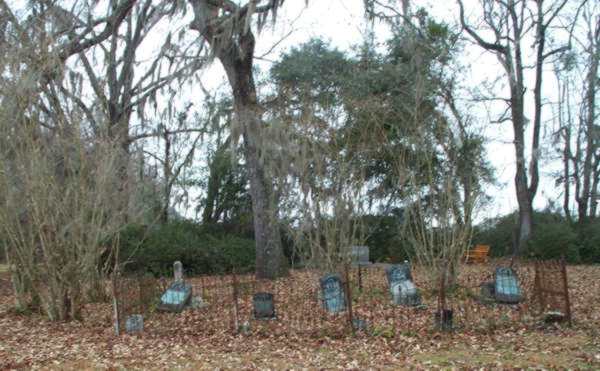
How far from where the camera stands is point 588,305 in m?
11.6

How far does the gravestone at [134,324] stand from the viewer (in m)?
10.3

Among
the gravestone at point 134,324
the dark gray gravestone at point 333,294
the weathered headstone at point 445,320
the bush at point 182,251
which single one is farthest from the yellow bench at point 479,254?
the gravestone at point 134,324

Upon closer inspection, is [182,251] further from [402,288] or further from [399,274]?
[402,288]

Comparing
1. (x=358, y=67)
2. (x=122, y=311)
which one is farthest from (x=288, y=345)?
(x=358, y=67)

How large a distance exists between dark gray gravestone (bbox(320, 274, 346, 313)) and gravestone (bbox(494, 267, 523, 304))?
2.83 metres

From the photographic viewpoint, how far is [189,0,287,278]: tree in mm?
14211

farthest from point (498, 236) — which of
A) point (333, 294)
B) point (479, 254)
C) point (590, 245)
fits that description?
point (333, 294)

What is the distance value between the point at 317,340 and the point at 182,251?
10.9 meters

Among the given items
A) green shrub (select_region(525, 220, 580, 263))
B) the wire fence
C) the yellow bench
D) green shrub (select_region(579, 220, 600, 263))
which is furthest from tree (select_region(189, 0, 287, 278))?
green shrub (select_region(579, 220, 600, 263))

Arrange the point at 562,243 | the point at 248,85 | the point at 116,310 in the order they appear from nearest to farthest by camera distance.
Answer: the point at 116,310, the point at 248,85, the point at 562,243

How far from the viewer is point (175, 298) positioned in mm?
11719

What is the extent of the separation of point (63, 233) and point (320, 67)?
12.9 metres

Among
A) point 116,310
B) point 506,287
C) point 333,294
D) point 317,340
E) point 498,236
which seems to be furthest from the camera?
point 498,236

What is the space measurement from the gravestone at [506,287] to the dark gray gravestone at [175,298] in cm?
563
